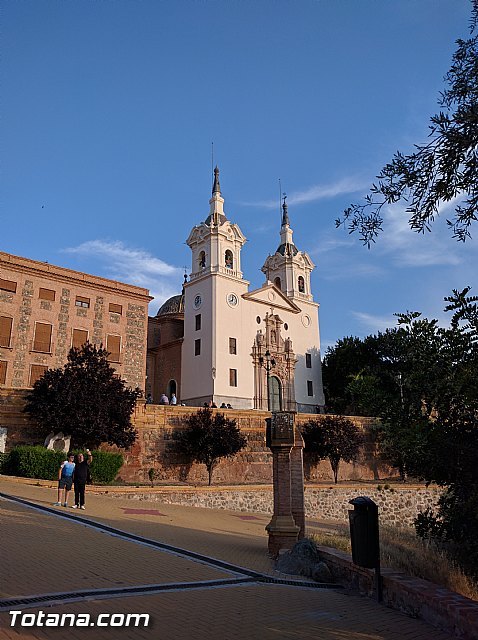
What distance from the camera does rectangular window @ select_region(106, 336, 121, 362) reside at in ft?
104

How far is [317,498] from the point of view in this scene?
22.0m

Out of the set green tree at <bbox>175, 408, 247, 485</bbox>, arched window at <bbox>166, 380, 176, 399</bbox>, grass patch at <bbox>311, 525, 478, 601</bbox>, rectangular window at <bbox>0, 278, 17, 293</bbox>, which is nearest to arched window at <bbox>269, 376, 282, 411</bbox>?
arched window at <bbox>166, 380, 176, 399</bbox>

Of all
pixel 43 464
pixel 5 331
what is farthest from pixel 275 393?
pixel 43 464

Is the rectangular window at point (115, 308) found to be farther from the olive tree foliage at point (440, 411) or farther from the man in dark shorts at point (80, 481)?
the olive tree foliage at point (440, 411)

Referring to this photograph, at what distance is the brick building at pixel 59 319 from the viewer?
28.7 metres

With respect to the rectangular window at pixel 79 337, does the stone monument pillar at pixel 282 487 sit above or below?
below

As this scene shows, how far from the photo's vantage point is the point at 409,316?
652 cm

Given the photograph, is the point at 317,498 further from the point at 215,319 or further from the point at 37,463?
the point at 215,319

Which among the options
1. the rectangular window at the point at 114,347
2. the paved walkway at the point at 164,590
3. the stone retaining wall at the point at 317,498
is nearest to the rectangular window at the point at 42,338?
the rectangular window at the point at 114,347

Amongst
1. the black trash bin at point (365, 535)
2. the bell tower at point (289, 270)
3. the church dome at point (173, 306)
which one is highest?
the bell tower at point (289, 270)

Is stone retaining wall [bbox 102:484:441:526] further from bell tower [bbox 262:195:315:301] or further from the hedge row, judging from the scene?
bell tower [bbox 262:195:315:301]

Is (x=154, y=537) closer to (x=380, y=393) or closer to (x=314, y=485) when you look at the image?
(x=380, y=393)

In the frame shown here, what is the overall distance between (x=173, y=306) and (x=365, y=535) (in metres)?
42.3

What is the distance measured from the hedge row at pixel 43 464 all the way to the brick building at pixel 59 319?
11.0 m
